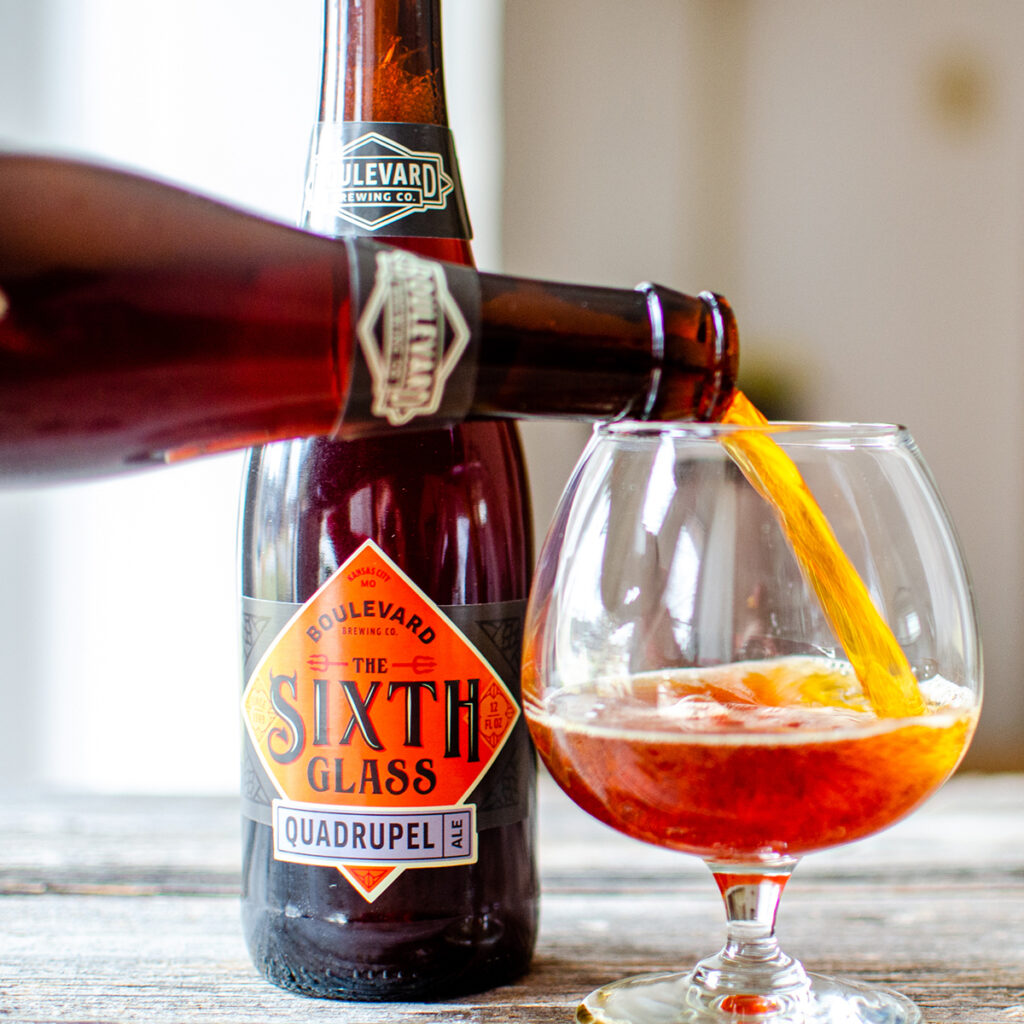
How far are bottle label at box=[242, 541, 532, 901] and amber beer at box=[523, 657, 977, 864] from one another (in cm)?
6

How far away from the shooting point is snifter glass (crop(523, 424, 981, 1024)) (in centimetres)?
60

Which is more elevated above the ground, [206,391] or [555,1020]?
[206,391]

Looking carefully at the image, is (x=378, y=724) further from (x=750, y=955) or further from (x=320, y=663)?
(x=750, y=955)

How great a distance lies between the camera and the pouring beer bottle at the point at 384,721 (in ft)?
2.24

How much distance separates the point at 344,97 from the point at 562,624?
0.36 m

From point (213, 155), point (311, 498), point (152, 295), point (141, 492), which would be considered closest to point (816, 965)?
point (311, 498)

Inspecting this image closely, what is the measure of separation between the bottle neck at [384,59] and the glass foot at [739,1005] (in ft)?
1.65

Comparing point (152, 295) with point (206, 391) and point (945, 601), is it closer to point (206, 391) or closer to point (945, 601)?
point (206, 391)

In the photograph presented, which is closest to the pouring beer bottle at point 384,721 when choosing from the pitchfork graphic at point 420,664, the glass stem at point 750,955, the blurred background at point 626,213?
the pitchfork graphic at point 420,664

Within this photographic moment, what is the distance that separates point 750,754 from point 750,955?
0.44 ft

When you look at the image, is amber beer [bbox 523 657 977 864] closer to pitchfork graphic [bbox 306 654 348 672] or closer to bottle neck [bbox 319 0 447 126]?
pitchfork graphic [bbox 306 654 348 672]

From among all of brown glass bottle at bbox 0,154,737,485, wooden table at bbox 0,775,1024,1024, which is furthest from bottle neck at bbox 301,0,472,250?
wooden table at bbox 0,775,1024,1024

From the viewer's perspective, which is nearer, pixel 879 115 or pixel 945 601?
pixel 945 601

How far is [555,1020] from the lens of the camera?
652mm
